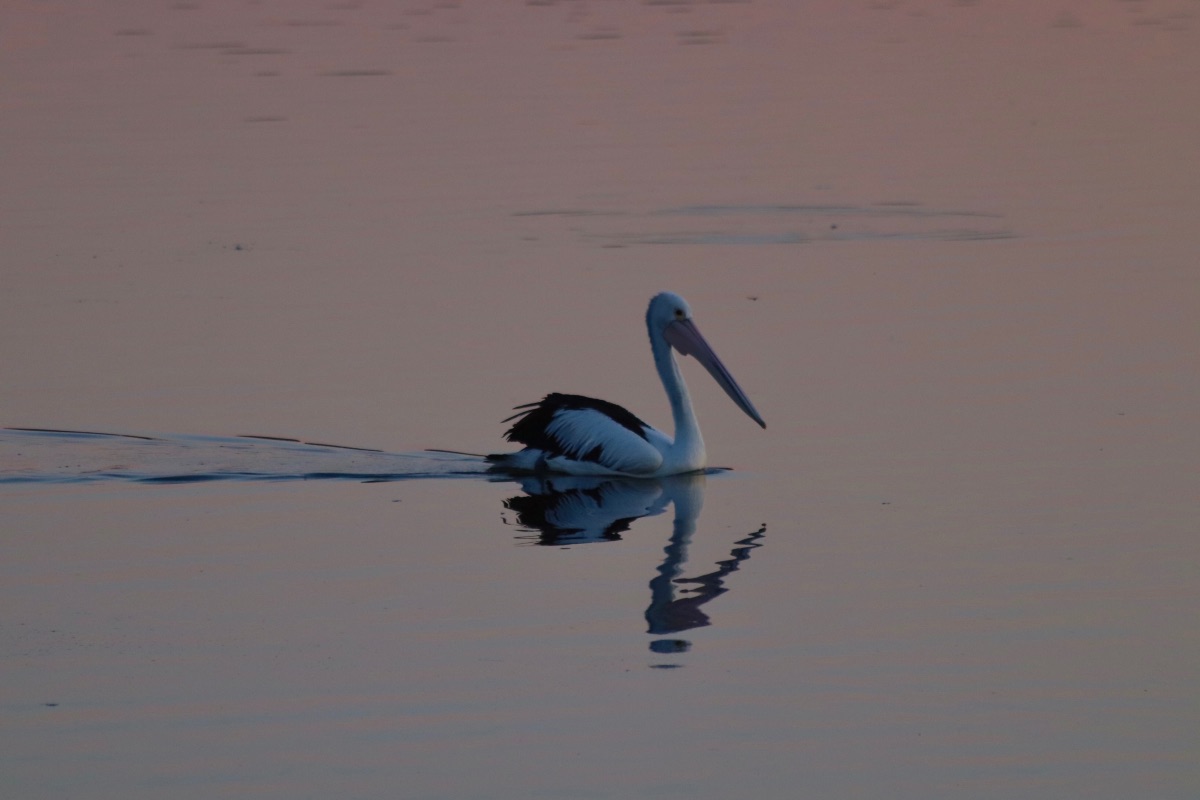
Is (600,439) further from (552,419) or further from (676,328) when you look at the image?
(676,328)

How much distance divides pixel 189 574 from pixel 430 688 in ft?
5.16

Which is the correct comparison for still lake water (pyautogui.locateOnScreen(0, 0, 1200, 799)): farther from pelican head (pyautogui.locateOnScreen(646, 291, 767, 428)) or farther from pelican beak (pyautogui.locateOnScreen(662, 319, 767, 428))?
pelican head (pyautogui.locateOnScreen(646, 291, 767, 428))

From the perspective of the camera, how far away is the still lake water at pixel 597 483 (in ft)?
18.2

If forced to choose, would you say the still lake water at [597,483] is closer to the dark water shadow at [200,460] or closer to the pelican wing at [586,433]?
the dark water shadow at [200,460]

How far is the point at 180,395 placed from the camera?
31.7ft

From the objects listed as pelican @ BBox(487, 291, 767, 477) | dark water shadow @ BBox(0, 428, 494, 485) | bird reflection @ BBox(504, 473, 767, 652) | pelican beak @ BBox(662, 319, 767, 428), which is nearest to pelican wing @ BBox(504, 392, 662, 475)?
pelican @ BBox(487, 291, 767, 477)

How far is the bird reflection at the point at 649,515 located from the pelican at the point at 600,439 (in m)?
0.07

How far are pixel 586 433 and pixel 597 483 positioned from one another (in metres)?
0.26

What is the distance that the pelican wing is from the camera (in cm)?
886

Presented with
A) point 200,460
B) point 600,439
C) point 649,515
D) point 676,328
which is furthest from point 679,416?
point 200,460

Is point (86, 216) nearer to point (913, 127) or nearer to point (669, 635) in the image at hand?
point (913, 127)

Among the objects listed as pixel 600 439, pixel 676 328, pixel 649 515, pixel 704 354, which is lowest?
pixel 649 515

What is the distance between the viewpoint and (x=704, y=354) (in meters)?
9.50

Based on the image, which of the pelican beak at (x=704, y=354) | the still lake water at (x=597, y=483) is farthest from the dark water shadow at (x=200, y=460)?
the pelican beak at (x=704, y=354)
